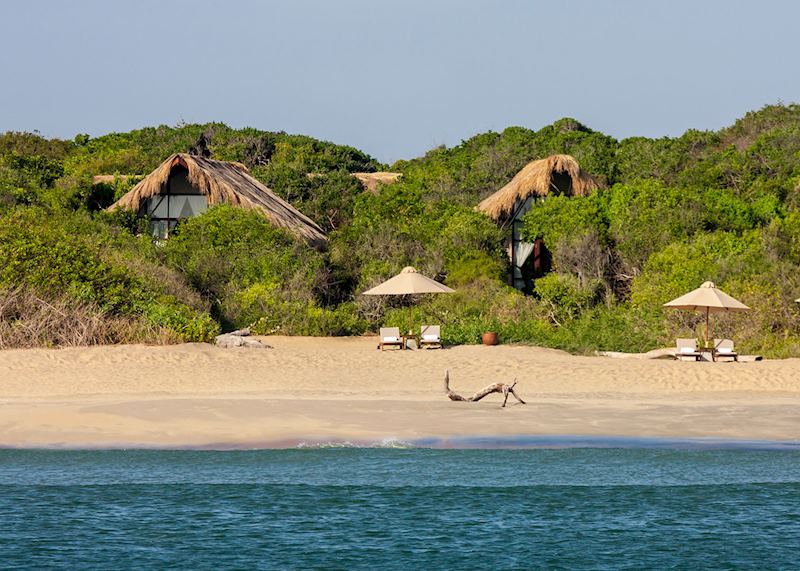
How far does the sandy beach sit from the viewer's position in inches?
570

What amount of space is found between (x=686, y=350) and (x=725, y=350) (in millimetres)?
700

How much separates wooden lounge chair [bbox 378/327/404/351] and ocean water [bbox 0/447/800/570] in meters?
7.36

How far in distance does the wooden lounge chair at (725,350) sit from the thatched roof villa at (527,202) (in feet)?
34.9

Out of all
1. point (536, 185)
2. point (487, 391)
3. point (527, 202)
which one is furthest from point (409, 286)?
point (527, 202)

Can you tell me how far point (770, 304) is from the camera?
2186 cm

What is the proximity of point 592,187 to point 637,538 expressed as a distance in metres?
20.8

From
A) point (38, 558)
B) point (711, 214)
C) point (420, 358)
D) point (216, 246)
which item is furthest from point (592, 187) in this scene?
point (38, 558)

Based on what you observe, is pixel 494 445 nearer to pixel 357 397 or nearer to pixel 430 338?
pixel 357 397

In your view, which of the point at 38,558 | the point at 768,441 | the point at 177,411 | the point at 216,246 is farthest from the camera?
the point at 216,246

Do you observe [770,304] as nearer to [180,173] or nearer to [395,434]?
[395,434]

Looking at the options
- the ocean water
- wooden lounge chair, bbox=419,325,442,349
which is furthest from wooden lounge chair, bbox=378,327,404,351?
the ocean water

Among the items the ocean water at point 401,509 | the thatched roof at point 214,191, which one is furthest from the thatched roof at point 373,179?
the ocean water at point 401,509

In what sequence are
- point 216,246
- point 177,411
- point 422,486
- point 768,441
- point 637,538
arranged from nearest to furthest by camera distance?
point 637,538 < point 422,486 < point 768,441 < point 177,411 < point 216,246

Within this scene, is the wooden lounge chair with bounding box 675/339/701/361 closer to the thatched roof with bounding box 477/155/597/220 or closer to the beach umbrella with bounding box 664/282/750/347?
the beach umbrella with bounding box 664/282/750/347
